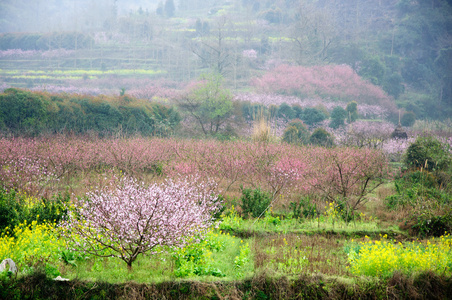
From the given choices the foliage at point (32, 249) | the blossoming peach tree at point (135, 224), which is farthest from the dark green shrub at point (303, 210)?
the foliage at point (32, 249)

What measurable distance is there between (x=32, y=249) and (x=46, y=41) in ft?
205

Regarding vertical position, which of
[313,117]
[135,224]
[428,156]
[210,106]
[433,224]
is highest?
[210,106]

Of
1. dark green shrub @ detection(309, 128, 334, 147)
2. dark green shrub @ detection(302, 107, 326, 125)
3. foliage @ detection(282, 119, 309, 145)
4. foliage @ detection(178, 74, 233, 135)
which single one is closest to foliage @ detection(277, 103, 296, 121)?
dark green shrub @ detection(302, 107, 326, 125)

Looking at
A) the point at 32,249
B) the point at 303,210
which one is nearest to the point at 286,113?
the point at 303,210

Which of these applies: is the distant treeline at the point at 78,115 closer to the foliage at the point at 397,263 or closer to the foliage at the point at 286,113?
the foliage at the point at 286,113

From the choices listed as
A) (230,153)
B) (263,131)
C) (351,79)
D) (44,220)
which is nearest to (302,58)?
(351,79)

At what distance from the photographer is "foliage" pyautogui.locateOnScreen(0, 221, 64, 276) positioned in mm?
5656

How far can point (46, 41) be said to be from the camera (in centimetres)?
5838

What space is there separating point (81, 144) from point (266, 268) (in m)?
11.0

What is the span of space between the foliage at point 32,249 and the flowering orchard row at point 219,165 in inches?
140

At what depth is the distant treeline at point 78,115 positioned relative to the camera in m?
16.9

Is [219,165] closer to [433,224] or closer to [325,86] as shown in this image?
[433,224]

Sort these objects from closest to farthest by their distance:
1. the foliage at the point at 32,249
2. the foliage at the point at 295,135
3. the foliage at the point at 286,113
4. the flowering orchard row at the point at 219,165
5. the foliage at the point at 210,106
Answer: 1. the foliage at the point at 32,249
2. the flowering orchard row at the point at 219,165
3. the foliage at the point at 295,135
4. the foliage at the point at 210,106
5. the foliage at the point at 286,113

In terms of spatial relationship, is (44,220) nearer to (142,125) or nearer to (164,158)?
(164,158)
